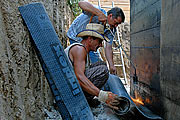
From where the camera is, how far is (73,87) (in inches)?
64.9

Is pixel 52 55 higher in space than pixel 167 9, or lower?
lower

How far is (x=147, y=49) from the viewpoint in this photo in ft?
8.44

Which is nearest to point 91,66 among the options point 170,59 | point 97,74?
point 97,74

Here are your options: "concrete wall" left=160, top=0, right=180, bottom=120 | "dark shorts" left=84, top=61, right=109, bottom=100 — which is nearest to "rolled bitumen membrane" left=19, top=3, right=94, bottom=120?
"dark shorts" left=84, top=61, right=109, bottom=100

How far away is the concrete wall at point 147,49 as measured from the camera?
2.28 meters

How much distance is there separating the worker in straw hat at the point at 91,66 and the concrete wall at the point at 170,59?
1.85ft

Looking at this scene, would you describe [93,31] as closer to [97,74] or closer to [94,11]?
[97,74]

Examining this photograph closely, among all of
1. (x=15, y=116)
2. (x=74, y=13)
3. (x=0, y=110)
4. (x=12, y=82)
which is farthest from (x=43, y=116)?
(x=74, y=13)

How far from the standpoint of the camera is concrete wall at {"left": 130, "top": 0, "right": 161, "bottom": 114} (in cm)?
228

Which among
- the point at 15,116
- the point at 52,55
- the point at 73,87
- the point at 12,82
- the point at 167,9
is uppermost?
the point at 167,9

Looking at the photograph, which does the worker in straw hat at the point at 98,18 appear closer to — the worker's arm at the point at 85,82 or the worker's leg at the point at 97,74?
the worker's leg at the point at 97,74

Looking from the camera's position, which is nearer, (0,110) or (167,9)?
(0,110)

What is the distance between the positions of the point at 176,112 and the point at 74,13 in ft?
18.5

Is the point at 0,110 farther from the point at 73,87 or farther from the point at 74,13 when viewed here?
the point at 74,13
